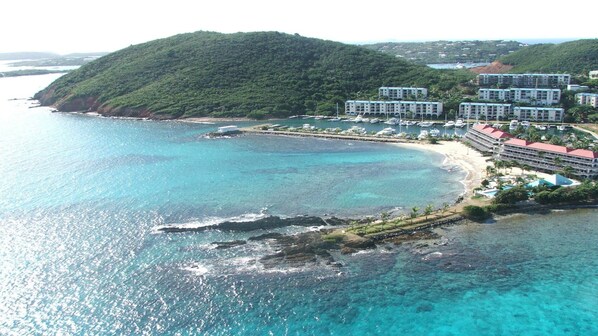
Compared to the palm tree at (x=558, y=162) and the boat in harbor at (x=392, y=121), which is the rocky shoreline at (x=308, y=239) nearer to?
the palm tree at (x=558, y=162)

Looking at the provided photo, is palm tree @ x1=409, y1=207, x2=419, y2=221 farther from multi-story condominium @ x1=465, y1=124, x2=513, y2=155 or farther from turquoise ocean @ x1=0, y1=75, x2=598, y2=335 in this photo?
multi-story condominium @ x1=465, y1=124, x2=513, y2=155

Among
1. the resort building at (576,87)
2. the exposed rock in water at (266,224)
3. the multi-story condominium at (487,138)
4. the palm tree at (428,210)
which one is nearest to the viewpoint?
the exposed rock in water at (266,224)

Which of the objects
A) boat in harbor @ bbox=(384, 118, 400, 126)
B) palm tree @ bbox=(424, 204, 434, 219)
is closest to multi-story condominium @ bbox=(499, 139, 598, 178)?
palm tree @ bbox=(424, 204, 434, 219)

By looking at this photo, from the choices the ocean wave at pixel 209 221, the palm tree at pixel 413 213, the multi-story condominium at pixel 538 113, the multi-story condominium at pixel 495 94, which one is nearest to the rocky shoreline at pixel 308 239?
the ocean wave at pixel 209 221

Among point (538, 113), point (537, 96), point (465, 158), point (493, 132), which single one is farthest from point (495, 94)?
point (465, 158)

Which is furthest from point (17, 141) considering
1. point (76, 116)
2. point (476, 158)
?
point (476, 158)

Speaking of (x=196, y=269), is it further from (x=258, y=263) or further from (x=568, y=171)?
(x=568, y=171)

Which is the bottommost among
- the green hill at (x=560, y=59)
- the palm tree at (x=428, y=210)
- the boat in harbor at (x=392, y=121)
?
the palm tree at (x=428, y=210)
